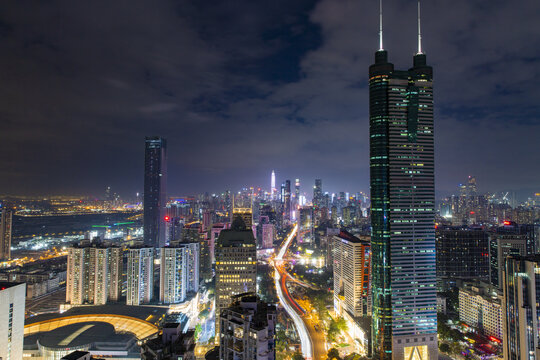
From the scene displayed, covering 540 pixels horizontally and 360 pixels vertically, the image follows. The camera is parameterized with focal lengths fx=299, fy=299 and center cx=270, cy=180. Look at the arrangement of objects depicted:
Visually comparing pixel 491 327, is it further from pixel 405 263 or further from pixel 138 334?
pixel 138 334

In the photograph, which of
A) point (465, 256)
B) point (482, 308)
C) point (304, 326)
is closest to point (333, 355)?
point (304, 326)

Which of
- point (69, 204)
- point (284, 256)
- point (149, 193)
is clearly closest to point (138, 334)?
point (284, 256)

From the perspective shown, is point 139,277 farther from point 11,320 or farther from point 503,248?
point 503,248

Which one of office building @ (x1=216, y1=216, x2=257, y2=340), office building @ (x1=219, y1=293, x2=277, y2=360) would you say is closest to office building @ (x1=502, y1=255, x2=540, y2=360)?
office building @ (x1=219, y1=293, x2=277, y2=360)

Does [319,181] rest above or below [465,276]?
above

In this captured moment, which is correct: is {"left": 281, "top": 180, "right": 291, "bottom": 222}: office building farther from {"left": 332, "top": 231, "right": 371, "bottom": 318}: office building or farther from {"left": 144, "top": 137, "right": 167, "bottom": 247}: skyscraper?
{"left": 332, "top": 231, "right": 371, "bottom": 318}: office building

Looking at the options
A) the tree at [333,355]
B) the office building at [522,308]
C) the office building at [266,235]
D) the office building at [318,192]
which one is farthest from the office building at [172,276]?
the office building at [318,192]
